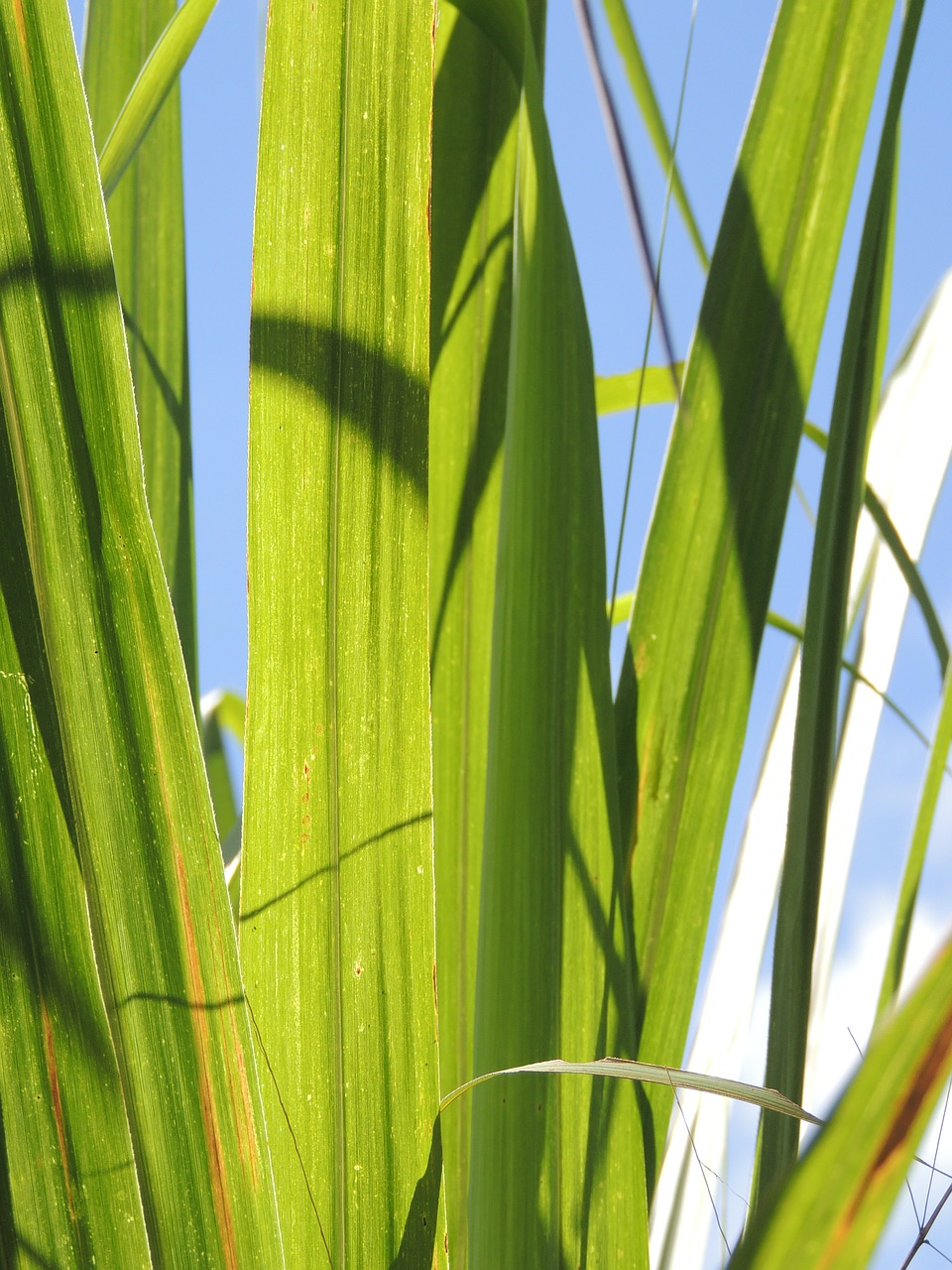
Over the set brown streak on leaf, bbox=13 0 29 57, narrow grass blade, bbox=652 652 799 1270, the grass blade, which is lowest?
narrow grass blade, bbox=652 652 799 1270

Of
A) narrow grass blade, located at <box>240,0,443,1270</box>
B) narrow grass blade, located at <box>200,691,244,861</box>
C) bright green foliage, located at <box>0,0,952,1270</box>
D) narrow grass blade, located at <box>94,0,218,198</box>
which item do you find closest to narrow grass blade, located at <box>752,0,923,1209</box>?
bright green foliage, located at <box>0,0,952,1270</box>

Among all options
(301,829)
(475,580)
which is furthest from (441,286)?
(301,829)

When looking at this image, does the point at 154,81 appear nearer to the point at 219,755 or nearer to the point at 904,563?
the point at 904,563

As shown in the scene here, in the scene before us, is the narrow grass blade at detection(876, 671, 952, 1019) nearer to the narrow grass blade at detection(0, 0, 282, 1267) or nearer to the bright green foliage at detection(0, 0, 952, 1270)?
the bright green foliage at detection(0, 0, 952, 1270)

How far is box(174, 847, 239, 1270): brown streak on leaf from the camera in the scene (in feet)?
0.68

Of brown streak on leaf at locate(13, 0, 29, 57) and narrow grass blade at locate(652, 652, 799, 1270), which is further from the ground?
brown streak on leaf at locate(13, 0, 29, 57)

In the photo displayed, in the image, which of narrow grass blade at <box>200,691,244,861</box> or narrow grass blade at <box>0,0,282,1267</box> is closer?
narrow grass blade at <box>0,0,282,1267</box>

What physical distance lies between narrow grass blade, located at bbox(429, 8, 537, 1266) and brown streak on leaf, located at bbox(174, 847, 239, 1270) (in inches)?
5.7

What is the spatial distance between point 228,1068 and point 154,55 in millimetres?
298

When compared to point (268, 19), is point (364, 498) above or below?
below

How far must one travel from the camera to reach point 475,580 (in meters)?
0.38

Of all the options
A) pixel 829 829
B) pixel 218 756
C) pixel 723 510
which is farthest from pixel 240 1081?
pixel 218 756

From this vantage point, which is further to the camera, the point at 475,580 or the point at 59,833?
the point at 475,580

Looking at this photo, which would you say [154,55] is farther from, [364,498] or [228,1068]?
[228,1068]
